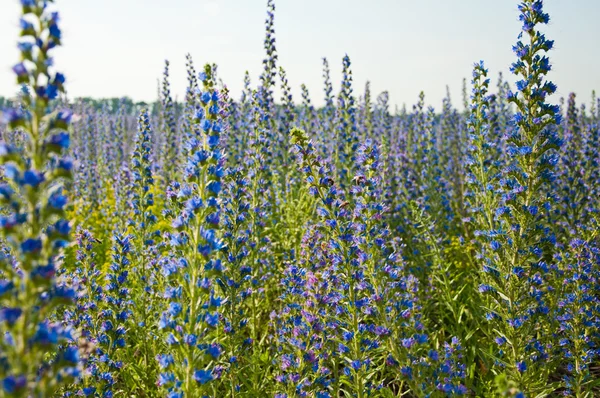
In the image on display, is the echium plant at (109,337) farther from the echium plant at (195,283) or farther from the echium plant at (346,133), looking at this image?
the echium plant at (346,133)

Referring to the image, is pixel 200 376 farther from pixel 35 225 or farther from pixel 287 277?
pixel 287 277

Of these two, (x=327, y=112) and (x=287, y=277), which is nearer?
(x=287, y=277)

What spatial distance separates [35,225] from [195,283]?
1.07 metres

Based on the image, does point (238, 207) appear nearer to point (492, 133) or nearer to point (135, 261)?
point (135, 261)

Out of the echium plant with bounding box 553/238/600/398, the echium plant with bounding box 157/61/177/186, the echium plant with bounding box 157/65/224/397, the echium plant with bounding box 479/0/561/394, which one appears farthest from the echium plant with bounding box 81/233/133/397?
the echium plant with bounding box 157/61/177/186

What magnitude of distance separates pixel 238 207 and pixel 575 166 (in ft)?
19.3

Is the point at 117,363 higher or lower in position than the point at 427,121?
lower

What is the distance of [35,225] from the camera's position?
1.87 metres

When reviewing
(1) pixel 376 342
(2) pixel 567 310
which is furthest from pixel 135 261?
(2) pixel 567 310

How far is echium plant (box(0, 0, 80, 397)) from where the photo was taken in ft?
5.87

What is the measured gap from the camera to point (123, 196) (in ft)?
25.6

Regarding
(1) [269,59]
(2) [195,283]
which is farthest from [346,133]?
(2) [195,283]

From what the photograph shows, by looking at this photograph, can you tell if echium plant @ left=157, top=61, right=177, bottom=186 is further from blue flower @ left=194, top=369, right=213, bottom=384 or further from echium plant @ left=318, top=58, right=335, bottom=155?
blue flower @ left=194, top=369, right=213, bottom=384

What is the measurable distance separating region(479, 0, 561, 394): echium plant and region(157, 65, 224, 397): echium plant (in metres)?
2.61
